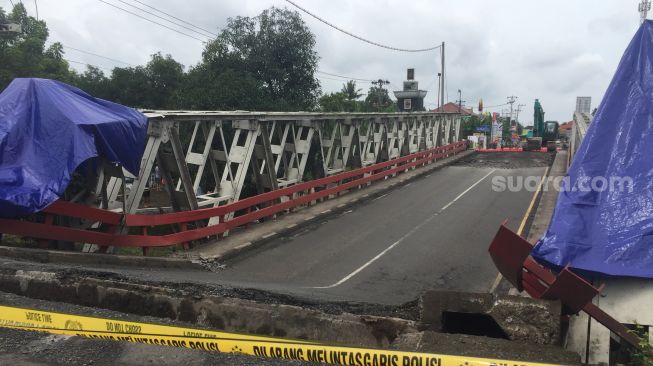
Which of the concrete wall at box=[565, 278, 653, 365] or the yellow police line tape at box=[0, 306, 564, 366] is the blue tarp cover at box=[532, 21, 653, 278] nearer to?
the concrete wall at box=[565, 278, 653, 365]

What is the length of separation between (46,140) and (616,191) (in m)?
8.57

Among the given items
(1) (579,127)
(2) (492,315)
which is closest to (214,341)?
(2) (492,315)

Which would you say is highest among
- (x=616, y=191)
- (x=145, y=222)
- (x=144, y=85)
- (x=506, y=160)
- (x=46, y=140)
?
(x=144, y=85)

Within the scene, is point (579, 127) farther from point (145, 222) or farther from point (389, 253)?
point (145, 222)

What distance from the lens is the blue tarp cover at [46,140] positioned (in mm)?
7887

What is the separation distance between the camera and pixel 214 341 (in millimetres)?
4547

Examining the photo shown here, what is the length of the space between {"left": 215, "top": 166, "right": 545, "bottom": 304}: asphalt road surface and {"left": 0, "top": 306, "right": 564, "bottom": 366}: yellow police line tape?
10.1ft

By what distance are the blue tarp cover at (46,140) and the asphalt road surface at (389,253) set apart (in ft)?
10.7

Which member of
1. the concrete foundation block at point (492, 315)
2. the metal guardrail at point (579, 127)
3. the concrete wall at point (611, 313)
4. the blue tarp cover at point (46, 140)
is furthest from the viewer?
the metal guardrail at point (579, 127)

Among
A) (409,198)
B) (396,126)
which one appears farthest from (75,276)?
(396,126)

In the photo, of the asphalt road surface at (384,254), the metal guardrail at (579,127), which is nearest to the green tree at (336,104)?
the metal guardrail at (579,127)

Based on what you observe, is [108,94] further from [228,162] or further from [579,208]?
[579,208]

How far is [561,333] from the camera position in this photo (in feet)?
15.9

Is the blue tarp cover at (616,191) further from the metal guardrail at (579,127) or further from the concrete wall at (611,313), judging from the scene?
the metal guardrail at (579,127)
